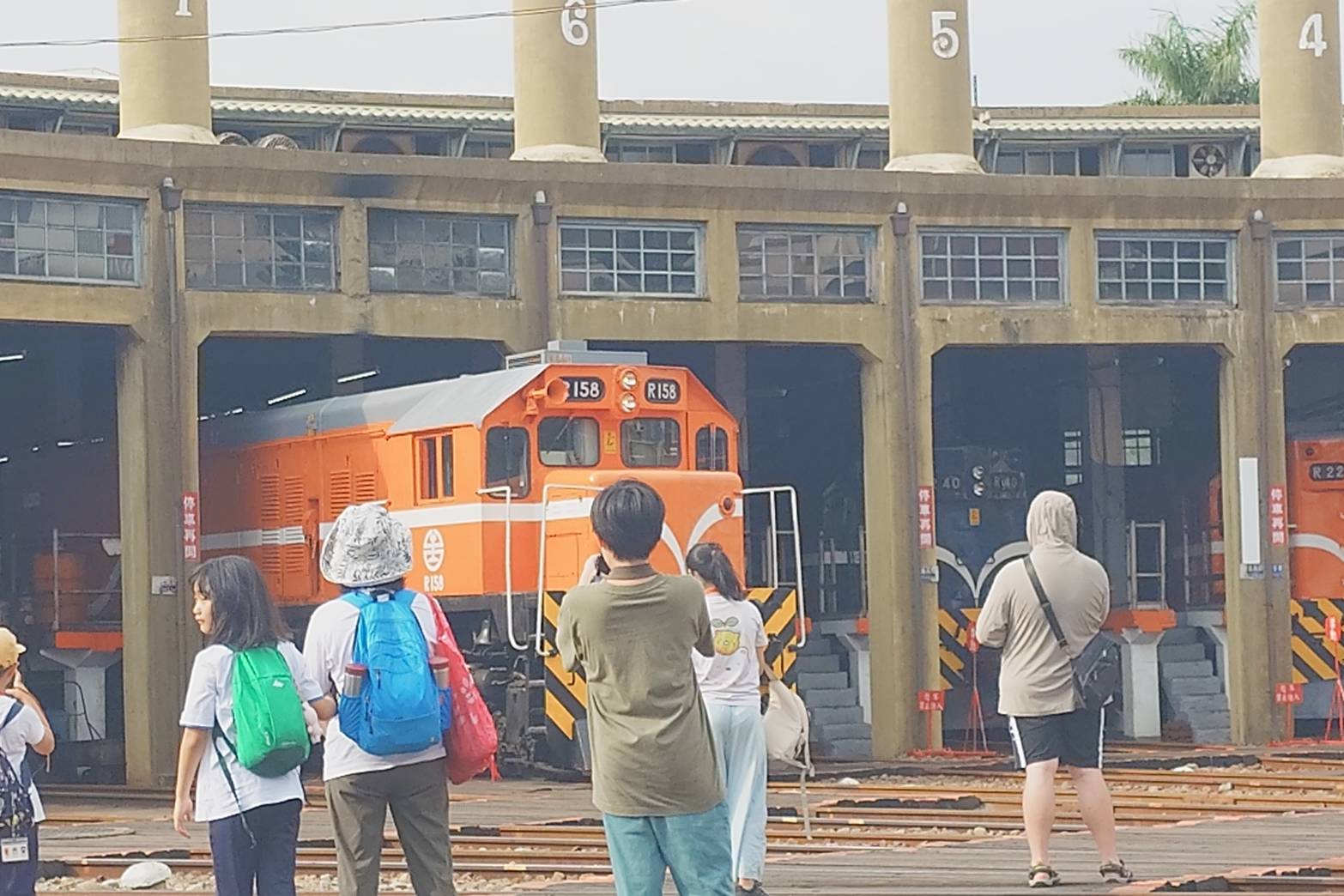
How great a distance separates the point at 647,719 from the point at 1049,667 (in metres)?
3.44

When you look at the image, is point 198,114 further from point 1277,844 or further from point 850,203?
point 1277,844

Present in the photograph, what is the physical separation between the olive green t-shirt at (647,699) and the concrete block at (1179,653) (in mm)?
20295

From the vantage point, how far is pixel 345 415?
22.1 meters

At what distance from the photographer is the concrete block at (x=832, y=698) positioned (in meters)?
25.9

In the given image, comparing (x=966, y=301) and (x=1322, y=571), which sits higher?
(x=966, y=301)

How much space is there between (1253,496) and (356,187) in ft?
32.2

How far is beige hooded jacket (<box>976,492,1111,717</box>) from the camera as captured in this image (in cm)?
1030

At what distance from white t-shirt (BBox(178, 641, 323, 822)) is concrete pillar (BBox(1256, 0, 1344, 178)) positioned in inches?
780

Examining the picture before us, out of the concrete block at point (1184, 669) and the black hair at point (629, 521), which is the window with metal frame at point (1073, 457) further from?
the black hair at point (629, 521)

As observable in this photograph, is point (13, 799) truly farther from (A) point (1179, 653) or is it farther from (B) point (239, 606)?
(A) point (1179, 653)

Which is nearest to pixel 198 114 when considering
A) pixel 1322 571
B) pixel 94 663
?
pixel 94 663

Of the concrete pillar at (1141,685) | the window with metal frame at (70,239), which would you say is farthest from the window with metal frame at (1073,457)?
the window with metal frame at (70,239)

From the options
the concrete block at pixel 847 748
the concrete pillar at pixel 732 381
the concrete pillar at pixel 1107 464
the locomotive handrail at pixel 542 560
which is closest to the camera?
the locomotive handrail at pixel 542 560

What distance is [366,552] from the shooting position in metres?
7.96
